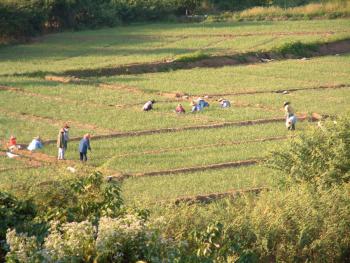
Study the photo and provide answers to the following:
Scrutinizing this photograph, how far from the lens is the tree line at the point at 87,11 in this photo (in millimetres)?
52094

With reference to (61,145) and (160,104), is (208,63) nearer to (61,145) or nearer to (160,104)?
(160,104)

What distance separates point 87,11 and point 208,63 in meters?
17.3

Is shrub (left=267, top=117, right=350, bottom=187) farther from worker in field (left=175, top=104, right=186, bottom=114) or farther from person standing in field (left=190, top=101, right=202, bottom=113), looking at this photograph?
person standing in field (left=190, top=101, right=202, bottom=113)

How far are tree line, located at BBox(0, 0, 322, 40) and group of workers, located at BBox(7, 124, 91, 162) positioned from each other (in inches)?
1003

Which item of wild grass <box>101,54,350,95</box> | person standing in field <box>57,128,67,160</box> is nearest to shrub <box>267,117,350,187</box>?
person standing in field <box>57,128,67,160</box>

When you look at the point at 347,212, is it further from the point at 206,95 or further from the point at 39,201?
the point at 206,95

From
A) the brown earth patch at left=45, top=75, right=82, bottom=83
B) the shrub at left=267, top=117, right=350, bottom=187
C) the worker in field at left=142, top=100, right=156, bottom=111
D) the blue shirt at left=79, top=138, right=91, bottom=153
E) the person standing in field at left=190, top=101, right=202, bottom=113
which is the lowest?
the brown earth patch at left=45, top=75, right=82, bottom=83

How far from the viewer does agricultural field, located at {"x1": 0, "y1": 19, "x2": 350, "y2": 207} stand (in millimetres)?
24000

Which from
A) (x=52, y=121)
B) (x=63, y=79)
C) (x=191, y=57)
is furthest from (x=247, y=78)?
(x=52, y=121)

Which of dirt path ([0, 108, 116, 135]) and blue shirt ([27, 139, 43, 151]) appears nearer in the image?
blue shirt ([27, 139, 43, 151])

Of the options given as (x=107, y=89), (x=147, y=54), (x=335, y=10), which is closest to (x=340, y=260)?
(x=107, y=89)

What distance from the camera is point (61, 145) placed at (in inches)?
995

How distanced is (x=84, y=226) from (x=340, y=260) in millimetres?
5577

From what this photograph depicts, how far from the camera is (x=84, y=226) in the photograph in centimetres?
1063
